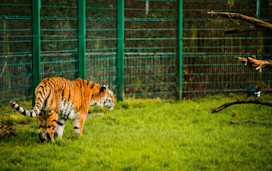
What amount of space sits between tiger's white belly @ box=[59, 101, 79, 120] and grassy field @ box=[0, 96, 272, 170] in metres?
0.40

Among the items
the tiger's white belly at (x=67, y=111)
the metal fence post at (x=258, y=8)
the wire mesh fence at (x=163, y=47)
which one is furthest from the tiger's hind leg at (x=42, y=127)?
the metal fence post at (x=258, y=8)

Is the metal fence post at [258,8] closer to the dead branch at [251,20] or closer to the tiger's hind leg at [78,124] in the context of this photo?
the dead branch at [251,20]

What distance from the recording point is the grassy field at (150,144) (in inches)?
228

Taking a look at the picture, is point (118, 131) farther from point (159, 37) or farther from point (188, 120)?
point (159, 37)

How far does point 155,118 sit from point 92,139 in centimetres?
229

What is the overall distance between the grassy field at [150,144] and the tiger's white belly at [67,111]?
0.40 metres

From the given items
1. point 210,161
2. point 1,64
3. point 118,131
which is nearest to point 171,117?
point 118,131

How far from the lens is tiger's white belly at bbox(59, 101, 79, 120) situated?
22.3ft

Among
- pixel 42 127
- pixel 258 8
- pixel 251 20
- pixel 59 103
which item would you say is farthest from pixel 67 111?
pixel 258 8

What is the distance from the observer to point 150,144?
679 centimetres

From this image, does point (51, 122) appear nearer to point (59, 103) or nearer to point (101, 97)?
point (59, 103)

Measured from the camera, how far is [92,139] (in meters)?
7.07

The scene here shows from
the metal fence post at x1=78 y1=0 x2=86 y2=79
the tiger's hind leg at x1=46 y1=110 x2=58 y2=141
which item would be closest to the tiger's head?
the tiger's hind leg at x1=46 y1=110 x2=58 y2=141

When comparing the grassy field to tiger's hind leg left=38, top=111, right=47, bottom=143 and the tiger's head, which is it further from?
the tiger's head
